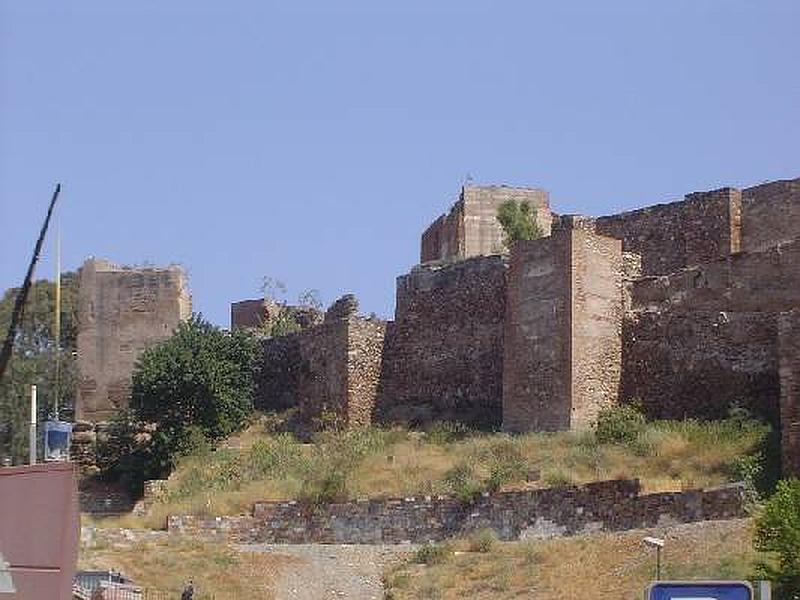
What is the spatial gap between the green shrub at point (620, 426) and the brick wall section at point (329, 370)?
663cm

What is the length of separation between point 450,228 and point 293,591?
17761 millimetres

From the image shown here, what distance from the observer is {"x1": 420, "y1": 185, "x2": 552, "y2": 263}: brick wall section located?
39.1m

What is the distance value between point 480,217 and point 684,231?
7.65m

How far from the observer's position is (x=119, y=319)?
37.1 meters

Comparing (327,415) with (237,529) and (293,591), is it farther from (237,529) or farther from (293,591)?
(293,591)

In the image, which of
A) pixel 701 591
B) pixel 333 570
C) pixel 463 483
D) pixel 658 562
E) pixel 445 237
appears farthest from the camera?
pixel 445 237

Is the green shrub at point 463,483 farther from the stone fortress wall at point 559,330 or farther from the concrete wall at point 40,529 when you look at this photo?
the concrete wall at point 40,529

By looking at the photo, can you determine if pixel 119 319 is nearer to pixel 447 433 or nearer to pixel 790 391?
pixel 447 433

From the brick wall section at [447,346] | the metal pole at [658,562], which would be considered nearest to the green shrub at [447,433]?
the brick wall section at [447,346]

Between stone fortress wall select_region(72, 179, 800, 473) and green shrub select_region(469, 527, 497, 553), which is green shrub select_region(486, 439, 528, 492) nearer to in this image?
green shrub select_region(469, 527, 497, 553)

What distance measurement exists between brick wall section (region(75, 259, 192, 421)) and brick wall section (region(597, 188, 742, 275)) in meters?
9.88

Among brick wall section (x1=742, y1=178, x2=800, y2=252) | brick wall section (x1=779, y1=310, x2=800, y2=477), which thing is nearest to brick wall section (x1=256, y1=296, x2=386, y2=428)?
brick wall section (x1=742, y1=178, x2=800, y2=252)

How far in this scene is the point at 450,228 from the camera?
40188 millimetres

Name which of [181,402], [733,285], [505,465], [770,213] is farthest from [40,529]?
[770,213]
